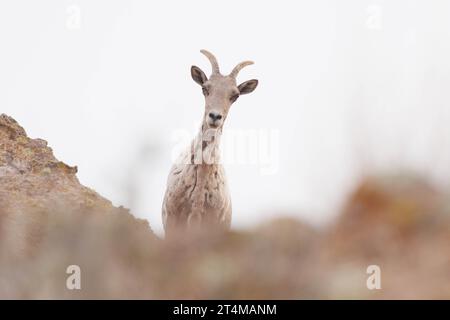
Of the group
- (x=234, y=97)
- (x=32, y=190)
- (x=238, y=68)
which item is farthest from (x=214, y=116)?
(x=32, y=190)

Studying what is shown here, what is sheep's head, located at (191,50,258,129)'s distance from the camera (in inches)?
482

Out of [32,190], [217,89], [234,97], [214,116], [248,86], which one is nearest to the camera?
[32,190]

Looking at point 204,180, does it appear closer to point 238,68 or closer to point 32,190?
point 238,68

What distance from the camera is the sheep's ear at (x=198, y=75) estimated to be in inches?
548

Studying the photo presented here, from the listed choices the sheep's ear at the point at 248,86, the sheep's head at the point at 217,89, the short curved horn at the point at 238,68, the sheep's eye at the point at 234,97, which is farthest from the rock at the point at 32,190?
the sheep's ear at the point at 248,86

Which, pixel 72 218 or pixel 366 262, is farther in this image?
pixel 72 218

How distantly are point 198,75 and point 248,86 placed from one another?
890mm

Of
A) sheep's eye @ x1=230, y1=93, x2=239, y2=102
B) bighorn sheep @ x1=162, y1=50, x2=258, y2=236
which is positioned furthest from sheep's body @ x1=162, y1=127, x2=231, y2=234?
sheep's eye @ x1=230, y1=93, x2=239, y2=102

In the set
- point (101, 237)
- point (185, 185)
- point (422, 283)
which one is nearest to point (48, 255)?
point (101, 237)

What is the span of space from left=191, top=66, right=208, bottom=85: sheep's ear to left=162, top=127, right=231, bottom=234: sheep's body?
1777 millimetres

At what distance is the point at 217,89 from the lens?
1291cm

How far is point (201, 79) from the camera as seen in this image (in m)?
14.1
